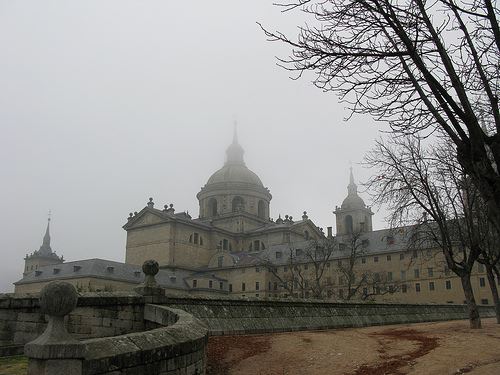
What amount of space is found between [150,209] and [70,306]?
265ft

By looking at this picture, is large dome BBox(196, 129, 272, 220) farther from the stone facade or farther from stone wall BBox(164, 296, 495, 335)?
stone wall BBox(164, 296, 495, 335)

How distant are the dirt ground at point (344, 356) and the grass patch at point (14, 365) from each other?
3725 mm

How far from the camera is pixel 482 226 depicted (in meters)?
26.6

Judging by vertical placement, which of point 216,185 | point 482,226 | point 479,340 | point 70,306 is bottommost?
point 479,340

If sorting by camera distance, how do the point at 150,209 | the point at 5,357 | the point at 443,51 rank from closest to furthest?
the point at 443,51 → the point at 5,357 → the point at 150,209

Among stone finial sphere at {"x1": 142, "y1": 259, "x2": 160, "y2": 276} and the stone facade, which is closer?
stone finial sphere at {"x1": 142, "y1": 259, "x2": 160, "y2": 276}

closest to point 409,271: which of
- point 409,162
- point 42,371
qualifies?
point 409,162

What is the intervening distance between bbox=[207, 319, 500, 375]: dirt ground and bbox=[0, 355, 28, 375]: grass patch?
3725 mm

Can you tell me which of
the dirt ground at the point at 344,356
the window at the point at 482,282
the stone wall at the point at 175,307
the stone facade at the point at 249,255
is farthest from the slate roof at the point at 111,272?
the dirt ground at the point at 344,356

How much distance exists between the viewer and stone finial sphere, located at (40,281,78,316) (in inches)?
211

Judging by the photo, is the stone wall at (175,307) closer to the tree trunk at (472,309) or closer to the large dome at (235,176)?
the tree trunk at (472,309)

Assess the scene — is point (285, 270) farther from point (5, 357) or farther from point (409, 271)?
point (5, 357)

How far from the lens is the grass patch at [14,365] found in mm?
8859

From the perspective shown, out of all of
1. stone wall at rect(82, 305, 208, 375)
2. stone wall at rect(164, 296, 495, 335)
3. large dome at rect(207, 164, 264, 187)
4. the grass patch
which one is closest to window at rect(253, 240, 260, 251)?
large dome at rect(207, 164, 264, 187)
